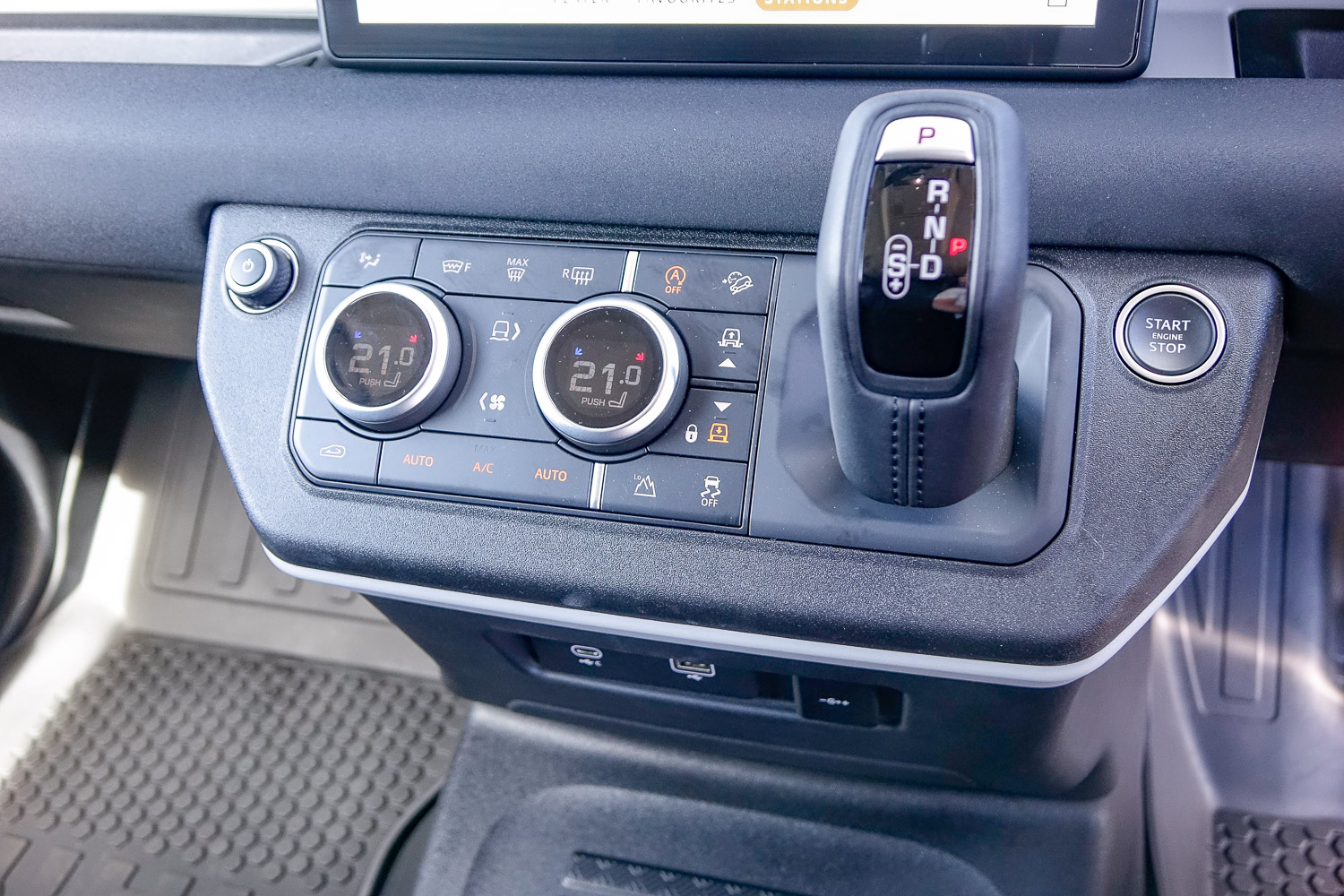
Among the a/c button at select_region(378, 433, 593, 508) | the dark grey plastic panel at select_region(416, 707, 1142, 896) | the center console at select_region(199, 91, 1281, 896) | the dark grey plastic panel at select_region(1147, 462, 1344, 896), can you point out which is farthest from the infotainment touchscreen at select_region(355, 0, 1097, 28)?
the dark grey plastic panel at select_region(1147, 462, 1344, 896)

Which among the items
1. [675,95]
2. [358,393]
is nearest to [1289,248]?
[675,95]

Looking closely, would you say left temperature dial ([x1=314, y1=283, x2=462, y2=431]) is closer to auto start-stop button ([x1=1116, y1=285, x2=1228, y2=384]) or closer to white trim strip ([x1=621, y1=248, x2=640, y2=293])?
white trim strip ([x1=621, y1=248, x2=640, y2=293])

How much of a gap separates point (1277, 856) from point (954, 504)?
0.59m

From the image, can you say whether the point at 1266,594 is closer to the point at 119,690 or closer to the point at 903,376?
the point at 903,376

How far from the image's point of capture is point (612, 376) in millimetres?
505

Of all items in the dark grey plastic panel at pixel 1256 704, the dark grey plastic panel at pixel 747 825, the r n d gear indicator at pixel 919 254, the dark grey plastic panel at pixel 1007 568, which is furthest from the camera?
the dark grey plastic panel at pixel 1256 704

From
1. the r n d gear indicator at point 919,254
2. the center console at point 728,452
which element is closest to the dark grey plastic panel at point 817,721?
the center console at point 728,452

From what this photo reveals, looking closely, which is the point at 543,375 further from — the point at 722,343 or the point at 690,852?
→ the point at 690,852

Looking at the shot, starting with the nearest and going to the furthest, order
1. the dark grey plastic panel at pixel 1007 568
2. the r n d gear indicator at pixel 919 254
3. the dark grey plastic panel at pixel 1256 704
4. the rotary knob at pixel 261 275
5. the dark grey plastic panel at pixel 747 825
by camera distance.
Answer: the r n d gear indicator at pixel 919 254 → the dark grey plastic panel at pixel 1007 568 → the rotary knob at pixel 261 275 → the dark grey plastic panel at pixel 747 825 → the dark grey plastic panel at pixel 1256 704

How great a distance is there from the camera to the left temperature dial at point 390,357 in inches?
20.7

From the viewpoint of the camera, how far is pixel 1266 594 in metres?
0.96

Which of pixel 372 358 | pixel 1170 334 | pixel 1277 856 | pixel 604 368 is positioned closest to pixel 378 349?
pixel 372 358

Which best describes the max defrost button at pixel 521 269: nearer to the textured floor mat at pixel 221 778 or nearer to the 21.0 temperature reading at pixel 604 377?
the 21.0 temperature reading at pixel 604 377

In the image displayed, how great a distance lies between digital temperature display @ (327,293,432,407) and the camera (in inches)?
20.8
